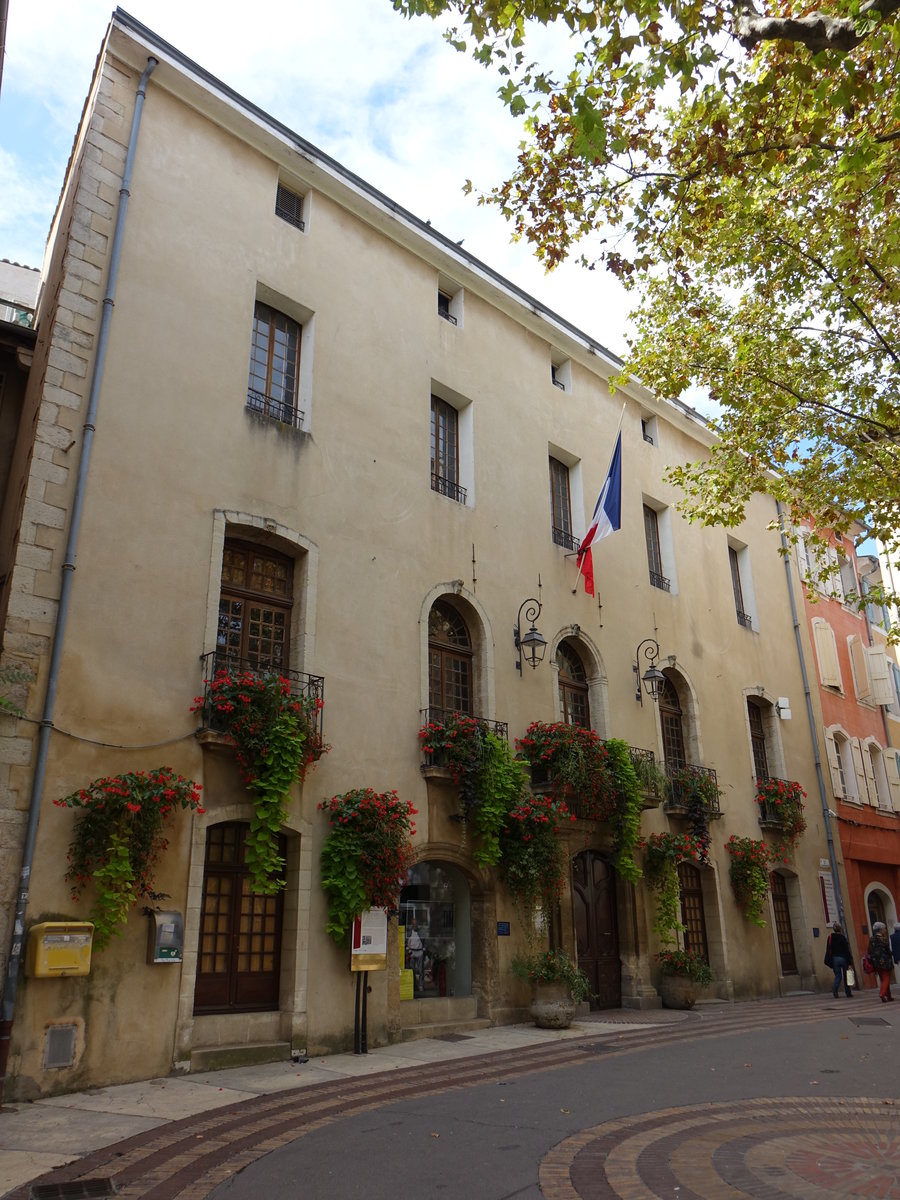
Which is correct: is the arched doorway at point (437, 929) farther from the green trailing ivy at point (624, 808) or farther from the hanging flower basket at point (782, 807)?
the hanging flower basket at point (782, 807)

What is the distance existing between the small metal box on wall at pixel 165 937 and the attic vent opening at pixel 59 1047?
0.98 meters

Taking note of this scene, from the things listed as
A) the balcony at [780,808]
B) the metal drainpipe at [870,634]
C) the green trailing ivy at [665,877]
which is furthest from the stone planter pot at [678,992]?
the metal drainpipe at [870,634]

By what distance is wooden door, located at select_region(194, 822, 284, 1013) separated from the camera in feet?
33.3

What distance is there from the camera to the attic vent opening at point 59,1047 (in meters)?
8.30

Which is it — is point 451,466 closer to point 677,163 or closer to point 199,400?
point 199,400

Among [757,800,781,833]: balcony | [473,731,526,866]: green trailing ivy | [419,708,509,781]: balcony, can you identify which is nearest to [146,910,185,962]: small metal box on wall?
[419,708,509,781]: balcony

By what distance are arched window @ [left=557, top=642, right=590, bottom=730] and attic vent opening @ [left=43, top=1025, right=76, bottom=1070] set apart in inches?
364

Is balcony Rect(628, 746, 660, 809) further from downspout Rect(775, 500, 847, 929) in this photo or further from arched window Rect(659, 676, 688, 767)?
downspout Rect(775, 500, 847, 929)

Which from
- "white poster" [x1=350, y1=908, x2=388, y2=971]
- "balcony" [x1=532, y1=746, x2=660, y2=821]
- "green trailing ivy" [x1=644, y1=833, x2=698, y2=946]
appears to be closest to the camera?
"white poster" [x1=350, y1=908, x2=388, y2=971]

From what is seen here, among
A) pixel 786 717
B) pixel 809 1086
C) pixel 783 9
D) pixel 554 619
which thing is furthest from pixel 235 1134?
pixel 786 717

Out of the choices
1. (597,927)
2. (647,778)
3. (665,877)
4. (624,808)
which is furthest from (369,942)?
(665,877)

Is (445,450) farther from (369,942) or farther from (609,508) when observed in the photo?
(369,942)

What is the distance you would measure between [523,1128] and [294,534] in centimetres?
746

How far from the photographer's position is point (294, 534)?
39.1 ft
